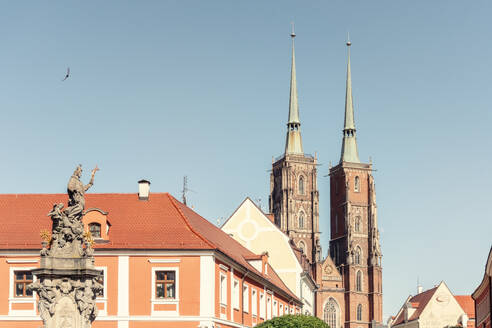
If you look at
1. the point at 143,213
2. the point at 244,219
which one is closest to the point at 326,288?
the point at 244,219

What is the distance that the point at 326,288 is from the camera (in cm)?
14500

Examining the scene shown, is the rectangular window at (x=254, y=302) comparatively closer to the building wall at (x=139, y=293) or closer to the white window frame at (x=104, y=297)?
the building wall at (x=139, y=293)

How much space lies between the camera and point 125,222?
140ft

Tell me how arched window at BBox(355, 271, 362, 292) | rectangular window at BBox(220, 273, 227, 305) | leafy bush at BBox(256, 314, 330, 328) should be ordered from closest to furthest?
rectangular window at BBox(220, 273, 227, 305)
leafy bush at BBox(256, 314, 330, 328)
arched window at BBox(355, 271, 362, 292)

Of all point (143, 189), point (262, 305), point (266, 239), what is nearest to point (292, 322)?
point (262, 305)

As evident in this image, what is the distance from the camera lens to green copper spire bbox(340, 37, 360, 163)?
157 m

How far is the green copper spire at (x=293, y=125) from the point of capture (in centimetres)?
15600

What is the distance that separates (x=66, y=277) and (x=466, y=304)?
309ft

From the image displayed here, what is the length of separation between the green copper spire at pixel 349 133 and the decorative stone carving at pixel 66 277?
447 feet

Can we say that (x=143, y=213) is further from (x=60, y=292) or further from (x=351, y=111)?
(x=351, y=111)

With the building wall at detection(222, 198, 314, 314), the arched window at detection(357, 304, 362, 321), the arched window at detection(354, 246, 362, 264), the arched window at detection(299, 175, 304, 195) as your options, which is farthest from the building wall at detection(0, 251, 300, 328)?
the arched window at detection(299, 175, 304, 195)

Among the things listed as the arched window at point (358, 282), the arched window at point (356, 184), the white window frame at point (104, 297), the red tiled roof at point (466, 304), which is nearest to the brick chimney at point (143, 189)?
the white window frame at point (104, 297)

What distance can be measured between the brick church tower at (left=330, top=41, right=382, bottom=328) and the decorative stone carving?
124182mm

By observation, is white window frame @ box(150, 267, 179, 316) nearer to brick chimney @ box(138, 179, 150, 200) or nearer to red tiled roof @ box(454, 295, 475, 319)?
brick chimney @ box(138, 179, 150, 200)
